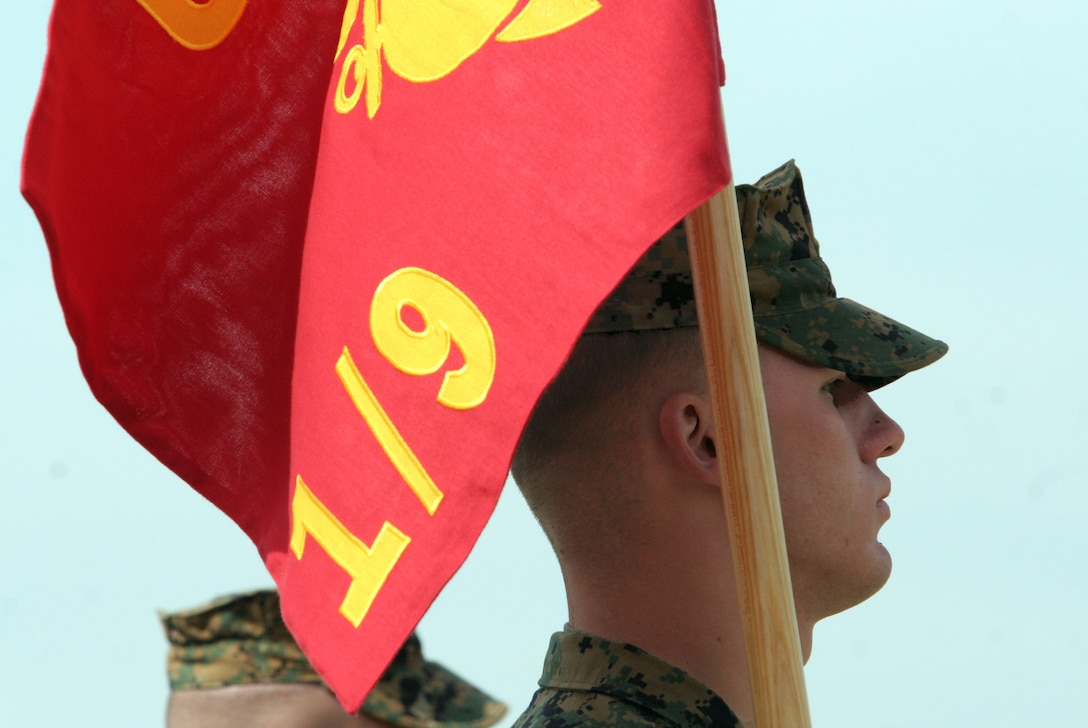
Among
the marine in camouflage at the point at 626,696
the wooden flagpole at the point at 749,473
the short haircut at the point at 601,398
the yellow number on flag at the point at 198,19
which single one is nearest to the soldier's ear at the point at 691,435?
the short haircut at the point at 601,398

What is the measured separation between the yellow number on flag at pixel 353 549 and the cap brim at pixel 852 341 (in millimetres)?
968

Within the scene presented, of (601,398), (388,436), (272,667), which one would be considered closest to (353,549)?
(388,436)

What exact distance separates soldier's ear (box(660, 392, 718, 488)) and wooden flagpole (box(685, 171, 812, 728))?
2.13ft

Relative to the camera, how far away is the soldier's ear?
3369 mm

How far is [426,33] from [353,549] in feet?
2.76

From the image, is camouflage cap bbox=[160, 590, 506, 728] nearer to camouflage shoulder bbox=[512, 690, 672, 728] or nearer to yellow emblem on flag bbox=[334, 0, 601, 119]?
camouflage shoulder bbox=[512, 690, 672, 728]

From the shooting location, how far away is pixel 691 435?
3.40 metres

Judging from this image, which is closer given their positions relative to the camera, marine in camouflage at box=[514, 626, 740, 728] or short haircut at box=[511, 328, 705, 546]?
marine in camouflage at box=[514, 626, 740, 728]

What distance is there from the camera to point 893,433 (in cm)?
356

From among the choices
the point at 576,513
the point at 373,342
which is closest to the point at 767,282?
the point at 576,513

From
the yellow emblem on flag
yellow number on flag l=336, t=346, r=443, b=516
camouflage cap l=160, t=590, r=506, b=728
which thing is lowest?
yellow number on flag l=336, t=346, r=443, b=516

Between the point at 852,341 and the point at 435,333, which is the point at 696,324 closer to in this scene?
the point at 852,341

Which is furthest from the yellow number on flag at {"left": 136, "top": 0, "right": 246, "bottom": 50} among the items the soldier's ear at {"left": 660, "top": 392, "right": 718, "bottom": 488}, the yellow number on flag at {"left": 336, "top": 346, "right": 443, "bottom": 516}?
the soldier's ear at {"left": 660, "top": 392, "right": 718, "bottom": 488}

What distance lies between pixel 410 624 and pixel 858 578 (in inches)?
44.5
